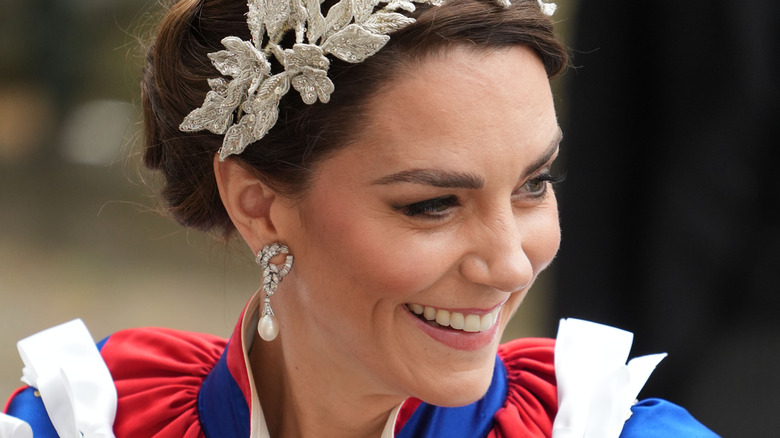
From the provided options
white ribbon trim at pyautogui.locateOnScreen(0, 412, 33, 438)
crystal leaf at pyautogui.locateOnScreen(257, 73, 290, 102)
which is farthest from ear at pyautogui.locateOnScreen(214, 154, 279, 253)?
white ribbon trim at pyautogui.locateOnScreen(0, 412, 33, 438)

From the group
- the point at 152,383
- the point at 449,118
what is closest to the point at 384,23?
the point at 449,118

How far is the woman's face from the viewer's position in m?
1.23

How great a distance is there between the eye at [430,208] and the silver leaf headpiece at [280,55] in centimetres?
18

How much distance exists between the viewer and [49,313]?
421cm

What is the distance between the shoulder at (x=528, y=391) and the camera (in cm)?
147

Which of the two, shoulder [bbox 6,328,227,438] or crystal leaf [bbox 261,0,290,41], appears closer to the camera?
crystal leaf [bbox 261,0,290,41]

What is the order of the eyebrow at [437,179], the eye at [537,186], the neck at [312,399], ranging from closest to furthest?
the eyebrow at [437,179], the eye at [537,186], the neck at [312,399]

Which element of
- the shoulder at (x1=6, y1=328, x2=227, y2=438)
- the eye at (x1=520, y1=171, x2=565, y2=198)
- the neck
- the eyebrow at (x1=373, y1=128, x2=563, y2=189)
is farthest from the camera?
the shoulder at (x1=6, y1=328, x2=227, y2=438)

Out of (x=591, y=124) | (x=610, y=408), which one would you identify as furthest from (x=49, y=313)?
(x=610, y=408)

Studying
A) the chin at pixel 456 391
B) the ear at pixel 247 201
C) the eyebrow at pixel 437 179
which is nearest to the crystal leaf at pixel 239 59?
the ear at pixel 247 201

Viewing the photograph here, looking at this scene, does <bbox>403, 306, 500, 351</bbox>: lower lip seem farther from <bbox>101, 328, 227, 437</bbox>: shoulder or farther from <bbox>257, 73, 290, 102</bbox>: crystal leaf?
<bbox>101, 328, 227, 437</bbox>: shoulder

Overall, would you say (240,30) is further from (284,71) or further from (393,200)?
(393,200)

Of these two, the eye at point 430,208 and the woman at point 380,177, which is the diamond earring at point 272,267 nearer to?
the woman at point 380,177

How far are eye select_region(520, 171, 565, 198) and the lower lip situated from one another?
7.5 inches
